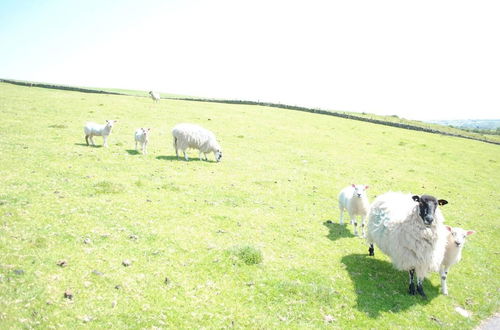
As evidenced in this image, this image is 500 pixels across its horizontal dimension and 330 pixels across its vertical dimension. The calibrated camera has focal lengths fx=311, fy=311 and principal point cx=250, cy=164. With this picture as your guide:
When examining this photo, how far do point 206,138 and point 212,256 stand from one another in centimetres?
1515

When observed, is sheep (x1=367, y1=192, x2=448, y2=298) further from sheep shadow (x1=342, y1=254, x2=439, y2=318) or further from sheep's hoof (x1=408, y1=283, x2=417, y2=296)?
sheep shadow (x1=342, y1=254, x2=439, y2=318)

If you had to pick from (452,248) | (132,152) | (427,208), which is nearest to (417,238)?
(427,208)

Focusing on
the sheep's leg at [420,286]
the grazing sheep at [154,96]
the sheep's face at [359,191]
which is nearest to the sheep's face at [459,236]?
the sheep's leg at [420,286]

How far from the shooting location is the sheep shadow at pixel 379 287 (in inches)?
374

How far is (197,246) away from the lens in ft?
36.9

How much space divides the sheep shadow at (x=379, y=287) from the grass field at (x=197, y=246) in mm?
58

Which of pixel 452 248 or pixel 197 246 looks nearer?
pixel 452 248

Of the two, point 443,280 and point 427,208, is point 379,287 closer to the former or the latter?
point 443,280

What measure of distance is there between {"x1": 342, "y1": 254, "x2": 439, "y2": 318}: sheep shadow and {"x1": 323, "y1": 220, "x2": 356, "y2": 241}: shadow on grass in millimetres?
1679

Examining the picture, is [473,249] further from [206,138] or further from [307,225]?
[206,138]

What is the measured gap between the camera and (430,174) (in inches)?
1192

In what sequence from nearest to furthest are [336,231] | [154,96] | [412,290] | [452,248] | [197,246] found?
[412,290]
[452,248]
[197,246]
[336,231]
[154,96]


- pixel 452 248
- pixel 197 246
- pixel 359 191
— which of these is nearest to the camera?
pixel 452 248

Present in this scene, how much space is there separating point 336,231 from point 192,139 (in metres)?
13.8
